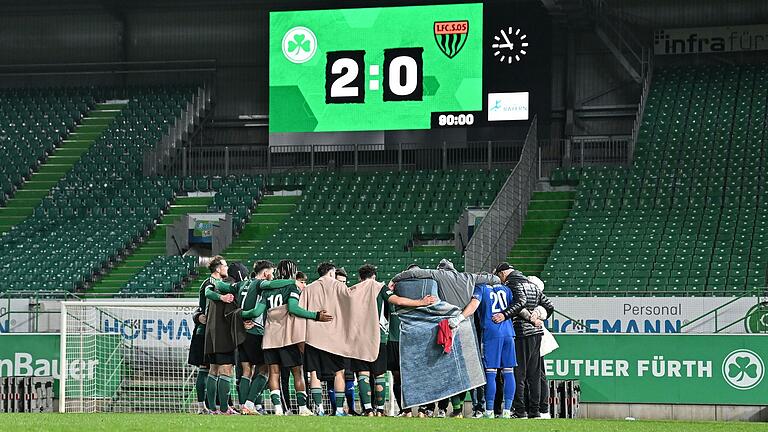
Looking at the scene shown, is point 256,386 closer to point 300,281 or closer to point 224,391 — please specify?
point 224,391

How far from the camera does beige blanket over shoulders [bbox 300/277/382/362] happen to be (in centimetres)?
1520

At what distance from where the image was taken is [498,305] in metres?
15.3

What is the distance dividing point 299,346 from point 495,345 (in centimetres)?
214

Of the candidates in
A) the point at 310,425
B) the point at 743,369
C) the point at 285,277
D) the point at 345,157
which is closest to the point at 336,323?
the point at 285,277

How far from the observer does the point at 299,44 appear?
118ft

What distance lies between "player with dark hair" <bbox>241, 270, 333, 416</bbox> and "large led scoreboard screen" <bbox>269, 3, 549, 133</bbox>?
1968 cm

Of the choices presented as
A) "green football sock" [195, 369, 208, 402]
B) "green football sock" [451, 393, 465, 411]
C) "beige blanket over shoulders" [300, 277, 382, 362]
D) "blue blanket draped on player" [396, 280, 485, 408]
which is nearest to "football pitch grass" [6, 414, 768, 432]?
"blue blanket draped on player" [396, 280, 485, 408]

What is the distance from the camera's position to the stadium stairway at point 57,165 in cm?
3672

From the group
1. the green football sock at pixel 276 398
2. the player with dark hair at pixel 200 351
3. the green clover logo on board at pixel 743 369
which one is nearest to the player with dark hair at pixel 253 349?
the green football sock at pixel 276 398

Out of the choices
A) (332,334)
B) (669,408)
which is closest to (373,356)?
(332,334)

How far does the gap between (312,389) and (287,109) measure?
2120cm

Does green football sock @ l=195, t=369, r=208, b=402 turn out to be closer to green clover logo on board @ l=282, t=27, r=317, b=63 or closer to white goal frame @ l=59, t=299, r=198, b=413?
white goal frame @ l=59, t=299, r=198, b=413

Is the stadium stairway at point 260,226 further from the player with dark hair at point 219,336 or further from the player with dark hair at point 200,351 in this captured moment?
the player with dark hair at point 219,336

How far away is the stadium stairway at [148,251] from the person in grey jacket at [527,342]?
673 inches
